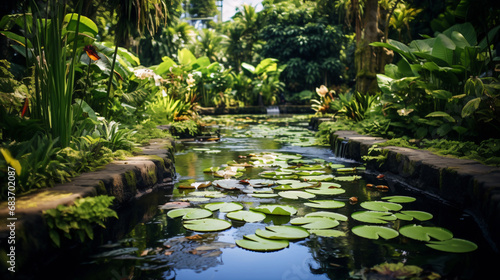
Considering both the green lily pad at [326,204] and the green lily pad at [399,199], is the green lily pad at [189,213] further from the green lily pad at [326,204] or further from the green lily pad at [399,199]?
the green lily pad at [399,199]

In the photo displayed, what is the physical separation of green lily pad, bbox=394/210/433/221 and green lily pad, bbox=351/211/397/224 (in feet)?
0.17

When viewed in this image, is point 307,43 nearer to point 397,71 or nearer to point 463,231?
point 397,71

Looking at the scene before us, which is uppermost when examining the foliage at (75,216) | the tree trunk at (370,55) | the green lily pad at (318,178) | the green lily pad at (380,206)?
the tree trunk at (370,55)

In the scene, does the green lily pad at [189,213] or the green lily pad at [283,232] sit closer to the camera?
the green lily pad at [283,232]

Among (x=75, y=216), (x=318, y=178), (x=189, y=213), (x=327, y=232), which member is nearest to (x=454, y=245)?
(x=327, y=232)

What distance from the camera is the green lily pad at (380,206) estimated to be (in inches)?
107

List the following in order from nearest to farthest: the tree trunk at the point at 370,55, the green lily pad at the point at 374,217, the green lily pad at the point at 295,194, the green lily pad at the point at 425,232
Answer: the green lily pad at the point at 425,232 → the green lily pad at the point at 374,217 → the green lily pad at the point at 295,194 → the tree trunk at the point at 370,55

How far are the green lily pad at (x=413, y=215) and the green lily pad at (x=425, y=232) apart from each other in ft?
0.62

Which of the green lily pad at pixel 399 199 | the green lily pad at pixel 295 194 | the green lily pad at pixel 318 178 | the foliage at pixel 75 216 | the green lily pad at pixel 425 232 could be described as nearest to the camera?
the foliage at pixel 75 216

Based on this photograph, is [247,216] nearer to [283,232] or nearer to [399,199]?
[283,232]

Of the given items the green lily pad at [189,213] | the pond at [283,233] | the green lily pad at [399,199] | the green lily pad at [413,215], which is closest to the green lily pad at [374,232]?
the pond at [283,233]

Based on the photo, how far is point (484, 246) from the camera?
82.2 inches

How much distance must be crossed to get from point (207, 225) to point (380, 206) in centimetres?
123

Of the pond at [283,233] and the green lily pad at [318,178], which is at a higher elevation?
the green lily pad at [318,178]
